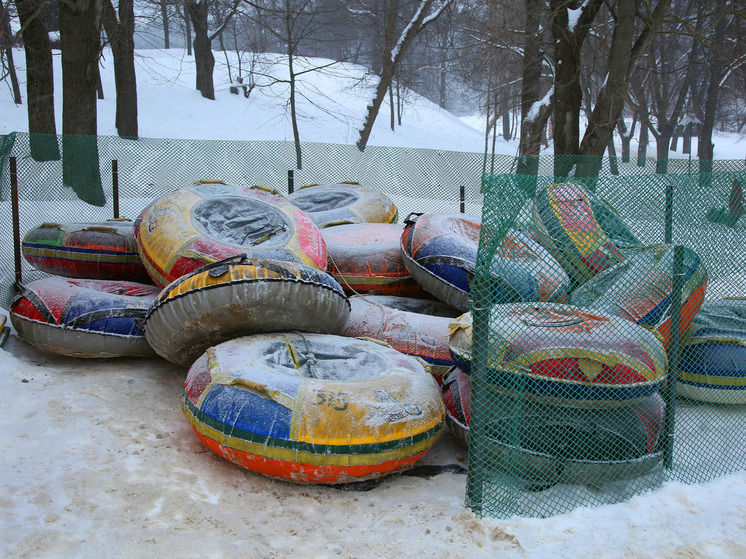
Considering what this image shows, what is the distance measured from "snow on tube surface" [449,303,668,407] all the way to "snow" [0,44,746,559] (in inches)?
25.0

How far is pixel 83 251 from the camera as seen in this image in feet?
19.9

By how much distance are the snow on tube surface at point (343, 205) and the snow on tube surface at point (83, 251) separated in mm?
2250

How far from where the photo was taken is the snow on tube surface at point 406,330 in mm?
4973

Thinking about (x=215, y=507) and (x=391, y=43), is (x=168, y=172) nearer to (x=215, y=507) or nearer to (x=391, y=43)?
(x=215, y=507)

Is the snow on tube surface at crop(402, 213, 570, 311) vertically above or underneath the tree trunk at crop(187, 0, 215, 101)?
underneath

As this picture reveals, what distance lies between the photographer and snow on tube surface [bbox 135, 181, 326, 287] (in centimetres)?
529

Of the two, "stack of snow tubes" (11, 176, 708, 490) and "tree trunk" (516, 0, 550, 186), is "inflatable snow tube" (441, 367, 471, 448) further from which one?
"tree trunk" (516, 0, 550, 186)

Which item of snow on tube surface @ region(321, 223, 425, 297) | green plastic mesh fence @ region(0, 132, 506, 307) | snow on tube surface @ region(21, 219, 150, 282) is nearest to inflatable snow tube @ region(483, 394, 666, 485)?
snow on tube surface @ region(321, 223, 425, 297)

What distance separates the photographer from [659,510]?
3506 millimetres

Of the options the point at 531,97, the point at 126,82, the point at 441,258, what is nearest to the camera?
the point at 441,258

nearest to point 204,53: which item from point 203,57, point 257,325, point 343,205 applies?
point 203,57

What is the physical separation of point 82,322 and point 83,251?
132 centimetres

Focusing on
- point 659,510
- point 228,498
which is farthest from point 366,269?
point 659,510

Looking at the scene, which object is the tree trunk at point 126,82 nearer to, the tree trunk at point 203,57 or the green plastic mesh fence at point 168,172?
the green plastic mesh fence at point 168,172
